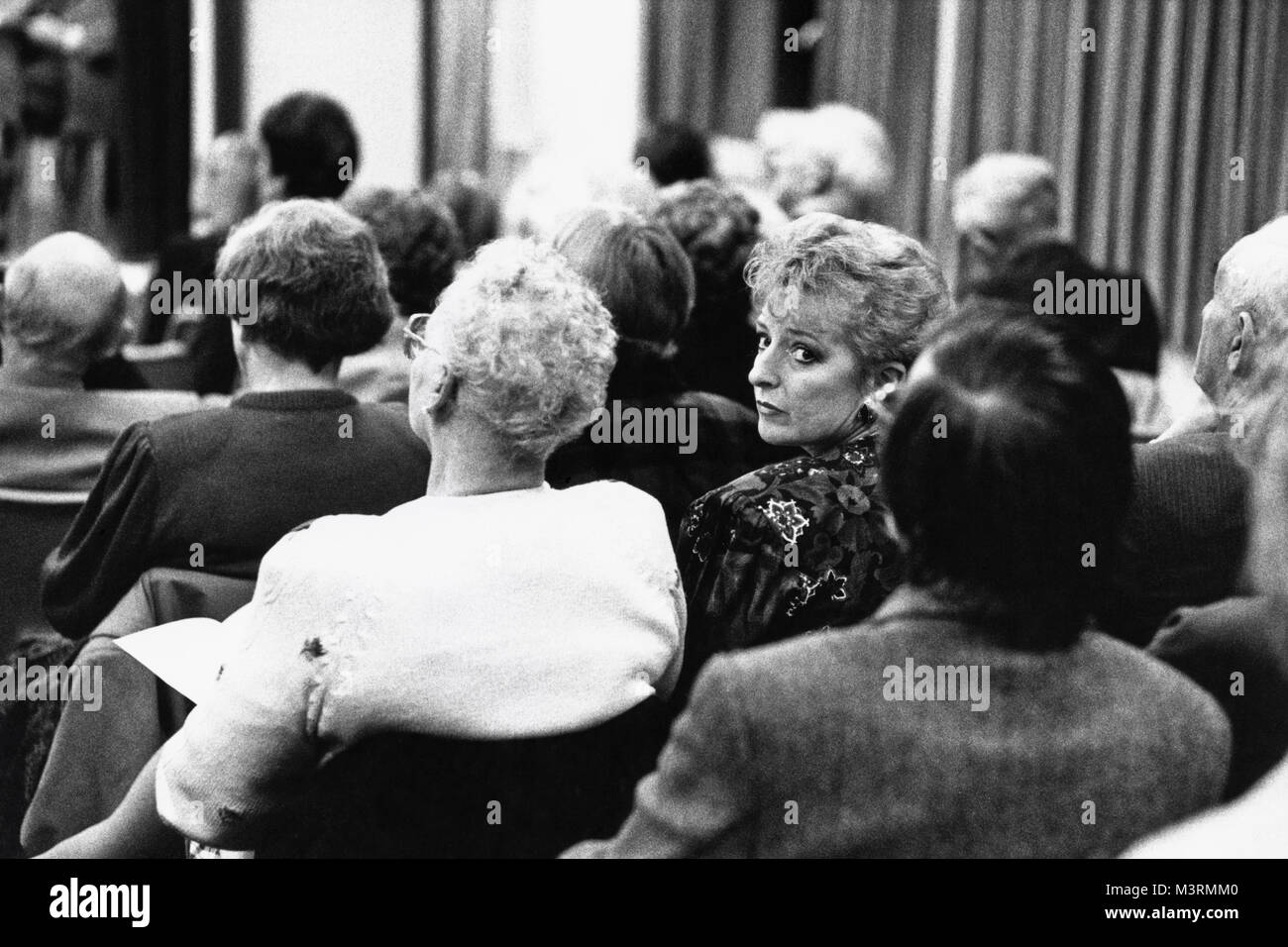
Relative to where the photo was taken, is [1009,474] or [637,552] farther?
[637,552]

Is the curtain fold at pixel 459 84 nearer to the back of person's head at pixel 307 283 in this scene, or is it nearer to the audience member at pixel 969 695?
the back of person's head at pixel 307 283

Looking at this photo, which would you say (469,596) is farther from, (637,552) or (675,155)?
(675,155)

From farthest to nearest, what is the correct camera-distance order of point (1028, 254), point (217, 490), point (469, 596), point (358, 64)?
1. point (358, 64)
2. point (1028, 254)
3. point (217, 490)
4. point (469, 596)

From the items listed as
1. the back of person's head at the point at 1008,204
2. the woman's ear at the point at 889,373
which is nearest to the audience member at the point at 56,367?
the woman's ear at the point at 889,373

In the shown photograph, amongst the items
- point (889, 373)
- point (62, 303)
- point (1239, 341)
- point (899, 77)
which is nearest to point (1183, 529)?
point (1239, 341)

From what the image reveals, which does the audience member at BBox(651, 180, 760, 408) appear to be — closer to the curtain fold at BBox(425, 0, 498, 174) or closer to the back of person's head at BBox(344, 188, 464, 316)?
the back of person's head at BBox(344, 188, 464, 316)

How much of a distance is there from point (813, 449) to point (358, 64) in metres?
6.56

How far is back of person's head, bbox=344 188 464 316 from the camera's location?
12.2 ft

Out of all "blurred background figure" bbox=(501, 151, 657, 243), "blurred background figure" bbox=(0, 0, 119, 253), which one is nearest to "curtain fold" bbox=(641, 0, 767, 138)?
"blurred background figure" bbox=(501, 151, 657, 243)

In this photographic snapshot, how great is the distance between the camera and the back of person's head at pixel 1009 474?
1.58 m

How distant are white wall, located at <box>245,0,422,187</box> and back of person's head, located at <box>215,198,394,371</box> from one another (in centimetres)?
552

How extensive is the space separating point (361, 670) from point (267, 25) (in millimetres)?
6991

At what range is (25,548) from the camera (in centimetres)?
336
